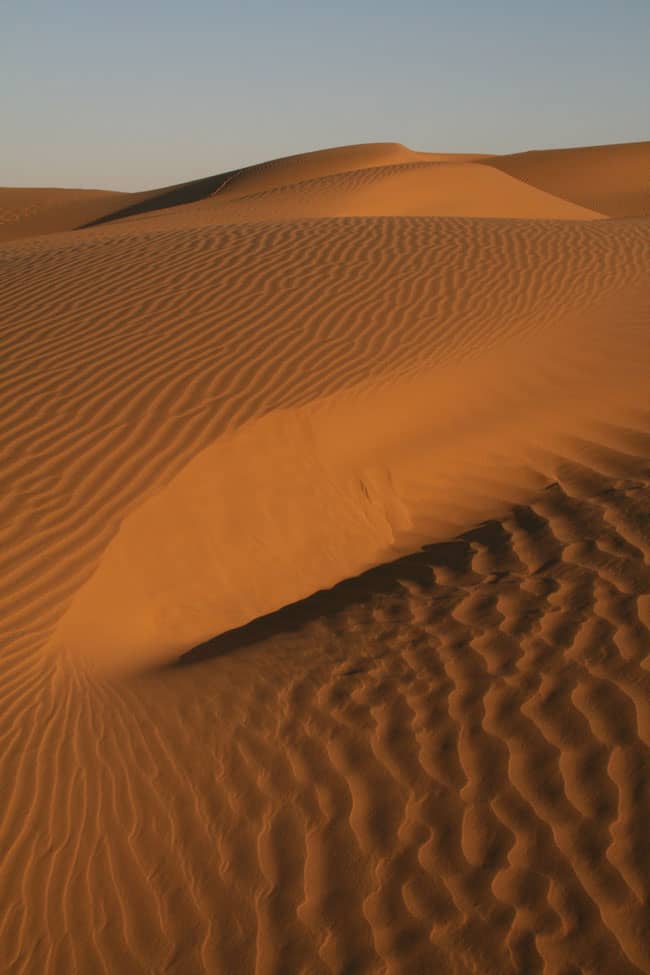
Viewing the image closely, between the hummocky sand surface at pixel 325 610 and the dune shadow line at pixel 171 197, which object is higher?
the dune shadow line at pixel 171 197

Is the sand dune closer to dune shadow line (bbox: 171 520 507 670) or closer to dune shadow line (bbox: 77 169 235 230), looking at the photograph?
dune shadow line (bbox: 77 169 235 230)

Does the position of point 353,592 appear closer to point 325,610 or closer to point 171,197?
point 325,610

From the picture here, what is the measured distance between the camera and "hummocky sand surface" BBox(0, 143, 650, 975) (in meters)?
3.54

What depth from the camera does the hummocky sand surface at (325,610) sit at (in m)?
3.54

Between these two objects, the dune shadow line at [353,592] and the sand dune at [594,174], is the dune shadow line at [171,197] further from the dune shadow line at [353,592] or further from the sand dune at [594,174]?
the dune shadow line at [353,592]

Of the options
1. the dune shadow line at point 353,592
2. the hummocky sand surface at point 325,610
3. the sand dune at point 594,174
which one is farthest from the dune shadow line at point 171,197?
the dune shadow line at point 353,592

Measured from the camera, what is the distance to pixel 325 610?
19.1ft

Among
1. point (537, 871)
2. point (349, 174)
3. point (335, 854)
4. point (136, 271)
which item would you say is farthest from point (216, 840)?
point (349, 174)

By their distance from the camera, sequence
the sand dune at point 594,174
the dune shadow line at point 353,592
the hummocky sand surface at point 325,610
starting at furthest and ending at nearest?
1. the sand dune at point 594,174
2. the dune shadow line at point 353,592
3. the hummocky sand surface at point 325,610

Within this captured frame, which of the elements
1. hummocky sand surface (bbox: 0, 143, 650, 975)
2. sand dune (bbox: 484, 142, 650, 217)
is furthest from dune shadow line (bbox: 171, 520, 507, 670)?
sand dune (bbox: 484, 142, 650, 217)

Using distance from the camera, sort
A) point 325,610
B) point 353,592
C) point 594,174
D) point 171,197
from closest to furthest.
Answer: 1. point 325,610
2. point 353,592
3. point 171,197
4. point 594,174

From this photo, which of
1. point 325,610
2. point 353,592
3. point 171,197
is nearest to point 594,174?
point 171,197

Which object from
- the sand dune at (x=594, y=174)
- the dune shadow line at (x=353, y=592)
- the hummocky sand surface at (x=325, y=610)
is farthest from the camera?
the sand dune at (x=594, y=174)

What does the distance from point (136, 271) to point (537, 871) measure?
823cm
